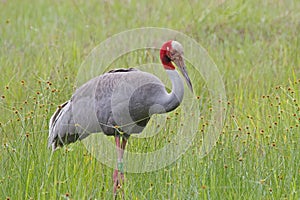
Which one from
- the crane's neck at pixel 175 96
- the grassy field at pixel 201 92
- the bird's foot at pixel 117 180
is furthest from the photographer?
the crane's neck at pixel 175 96

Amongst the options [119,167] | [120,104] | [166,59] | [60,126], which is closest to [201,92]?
[166,59]

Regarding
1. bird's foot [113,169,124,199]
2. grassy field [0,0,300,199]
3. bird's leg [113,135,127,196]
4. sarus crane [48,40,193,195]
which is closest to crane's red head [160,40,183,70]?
sarus crane [48,40,193,195]

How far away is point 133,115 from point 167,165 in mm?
604

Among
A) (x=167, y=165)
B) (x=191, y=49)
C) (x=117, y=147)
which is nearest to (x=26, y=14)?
(x=191, y=49)

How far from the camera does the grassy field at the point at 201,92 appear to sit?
4.31 metres

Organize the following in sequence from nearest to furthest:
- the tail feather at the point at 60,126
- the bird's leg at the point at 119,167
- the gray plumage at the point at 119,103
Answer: the bird's leg at the point at 119,167, the gray plumage at the point at 119,103, the tail feather at the point at 60,126

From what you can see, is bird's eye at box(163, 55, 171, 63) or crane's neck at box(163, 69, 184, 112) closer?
crane's neck at box(163, 69, 184, 112)

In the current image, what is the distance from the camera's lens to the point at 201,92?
21.2 feet

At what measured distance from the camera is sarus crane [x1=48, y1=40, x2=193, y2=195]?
195 inches

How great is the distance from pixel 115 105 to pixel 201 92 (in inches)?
61.4

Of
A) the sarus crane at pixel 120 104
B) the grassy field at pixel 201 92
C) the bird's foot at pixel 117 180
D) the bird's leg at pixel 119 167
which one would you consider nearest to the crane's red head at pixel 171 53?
the sarus crane at pixel 120 104

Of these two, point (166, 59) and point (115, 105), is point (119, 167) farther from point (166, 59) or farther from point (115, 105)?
point (166, 59)

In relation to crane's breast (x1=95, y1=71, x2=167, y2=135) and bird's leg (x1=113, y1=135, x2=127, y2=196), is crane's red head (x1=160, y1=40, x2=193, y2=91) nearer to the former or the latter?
crane's breast (x1=95, y1=71, x2=167, y2=135)

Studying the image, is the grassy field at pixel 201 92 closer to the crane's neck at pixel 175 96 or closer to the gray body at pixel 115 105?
the gray body at pixel 115 105
